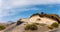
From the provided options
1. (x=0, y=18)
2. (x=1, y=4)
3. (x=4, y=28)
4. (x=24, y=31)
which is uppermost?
(x=1, y=4)

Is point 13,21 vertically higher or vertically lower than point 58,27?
higher

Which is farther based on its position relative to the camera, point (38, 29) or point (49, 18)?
point (49, 18)

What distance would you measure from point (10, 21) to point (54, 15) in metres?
8.01

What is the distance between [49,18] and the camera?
109ft

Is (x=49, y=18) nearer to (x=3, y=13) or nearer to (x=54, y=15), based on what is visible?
(x=54, y=15)

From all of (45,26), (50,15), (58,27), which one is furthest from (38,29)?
(50,15)

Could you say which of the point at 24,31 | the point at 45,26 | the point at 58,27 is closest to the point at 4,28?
the point at 24,31

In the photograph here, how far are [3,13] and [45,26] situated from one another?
8.07 m

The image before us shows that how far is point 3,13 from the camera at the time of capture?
3275cm

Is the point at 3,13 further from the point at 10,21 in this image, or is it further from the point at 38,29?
the point at 38,29

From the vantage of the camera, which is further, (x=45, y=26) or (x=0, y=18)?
(x=0, y=18)

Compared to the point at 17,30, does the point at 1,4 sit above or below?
above

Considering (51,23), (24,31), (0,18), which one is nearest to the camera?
(24,31)

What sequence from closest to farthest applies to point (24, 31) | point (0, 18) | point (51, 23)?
1. point (24, 31)
2. point (51, 23)
3. point (0, 18)
